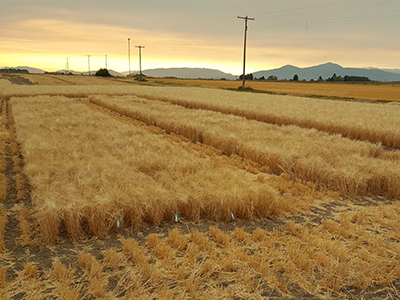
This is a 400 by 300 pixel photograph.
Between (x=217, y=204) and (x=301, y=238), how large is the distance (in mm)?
1619

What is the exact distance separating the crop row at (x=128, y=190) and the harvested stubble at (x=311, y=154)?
129cm

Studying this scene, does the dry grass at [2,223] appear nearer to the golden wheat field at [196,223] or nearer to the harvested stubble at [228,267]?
the golden wheat field at [196,223]

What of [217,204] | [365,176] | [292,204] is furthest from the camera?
[365,176]

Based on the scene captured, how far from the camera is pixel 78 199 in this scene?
5.39 metres

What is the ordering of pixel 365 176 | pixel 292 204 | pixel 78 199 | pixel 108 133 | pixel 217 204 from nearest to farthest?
pixel 78 199, pixel 217 204, pixel 292 204, pixel 365 176, pixel 108 133

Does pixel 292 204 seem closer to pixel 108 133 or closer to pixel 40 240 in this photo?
pixel 40 240

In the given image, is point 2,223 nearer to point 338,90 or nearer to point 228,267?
point 228,267

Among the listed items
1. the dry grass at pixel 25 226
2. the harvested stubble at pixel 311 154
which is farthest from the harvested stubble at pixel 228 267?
the harvested stubble at pixel 311 154

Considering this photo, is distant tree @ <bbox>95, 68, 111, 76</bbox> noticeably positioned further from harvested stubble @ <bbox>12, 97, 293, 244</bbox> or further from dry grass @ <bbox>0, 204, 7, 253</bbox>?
dry grass @ <bbox>0, 204, 7, 253</bbox>

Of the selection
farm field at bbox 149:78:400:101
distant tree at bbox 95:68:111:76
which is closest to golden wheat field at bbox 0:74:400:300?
farm field at bbox 149:78:400:101

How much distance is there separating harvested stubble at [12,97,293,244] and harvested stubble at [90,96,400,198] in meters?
1.52

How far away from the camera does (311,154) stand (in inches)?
375

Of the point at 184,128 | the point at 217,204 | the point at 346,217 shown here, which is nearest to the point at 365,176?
the point at 346,217

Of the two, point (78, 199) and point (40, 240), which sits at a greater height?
point (78, 199)
